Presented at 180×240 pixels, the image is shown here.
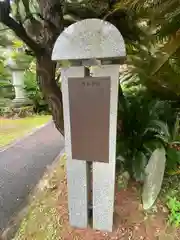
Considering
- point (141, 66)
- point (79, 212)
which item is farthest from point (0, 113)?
point (79, 212)

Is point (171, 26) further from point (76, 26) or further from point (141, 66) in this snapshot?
point (141, 66)

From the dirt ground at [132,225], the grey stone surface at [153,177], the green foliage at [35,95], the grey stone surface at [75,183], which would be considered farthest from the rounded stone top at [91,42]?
the green foliage at [35,95]

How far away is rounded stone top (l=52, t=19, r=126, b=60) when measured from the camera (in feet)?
7.20

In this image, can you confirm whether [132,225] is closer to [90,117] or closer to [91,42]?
[90,117]

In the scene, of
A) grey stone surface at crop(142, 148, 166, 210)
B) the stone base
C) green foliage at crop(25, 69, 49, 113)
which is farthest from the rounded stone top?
the stone base

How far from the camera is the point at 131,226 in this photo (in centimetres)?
268

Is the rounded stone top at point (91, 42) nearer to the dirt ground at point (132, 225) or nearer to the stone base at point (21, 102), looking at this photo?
the dirt ground at point (132, 225)

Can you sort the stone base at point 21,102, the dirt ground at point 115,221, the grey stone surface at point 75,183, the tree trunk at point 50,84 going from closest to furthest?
the grey stone surface at point 75,183
the dirt ground at point 115,221
the tree trunk at point 50,84
the stone base at point 21,102

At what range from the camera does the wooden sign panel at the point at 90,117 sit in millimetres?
2334

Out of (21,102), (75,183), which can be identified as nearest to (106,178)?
(75,183)

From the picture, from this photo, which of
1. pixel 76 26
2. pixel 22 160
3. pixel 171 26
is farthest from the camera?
pixel 22 160

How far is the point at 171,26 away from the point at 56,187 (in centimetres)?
220

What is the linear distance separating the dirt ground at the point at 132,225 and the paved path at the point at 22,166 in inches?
26.3

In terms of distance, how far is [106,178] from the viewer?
98.8 inches
